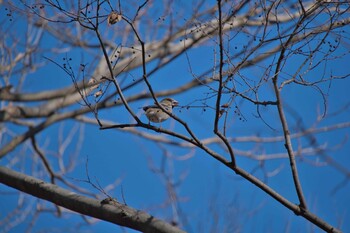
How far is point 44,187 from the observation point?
3305 millimetres

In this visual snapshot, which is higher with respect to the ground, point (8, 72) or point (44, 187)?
point (8, 72)

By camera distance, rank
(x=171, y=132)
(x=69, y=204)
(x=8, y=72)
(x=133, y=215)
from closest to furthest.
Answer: (x=171, y=132)
(x=133, y=215)
(x=69, y=204)
(x=8, y=72)

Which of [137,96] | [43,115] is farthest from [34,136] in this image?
[137,96]

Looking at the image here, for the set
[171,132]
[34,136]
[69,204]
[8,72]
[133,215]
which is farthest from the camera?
[34,136]

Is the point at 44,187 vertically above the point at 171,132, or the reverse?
the point at 171,132

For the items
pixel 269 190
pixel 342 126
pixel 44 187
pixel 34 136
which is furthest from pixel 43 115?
pixel 269 190

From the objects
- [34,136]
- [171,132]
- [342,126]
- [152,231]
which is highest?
[342,126]

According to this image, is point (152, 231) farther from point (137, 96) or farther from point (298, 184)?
point (137, 96)

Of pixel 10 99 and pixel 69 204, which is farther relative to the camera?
pixel 10 99

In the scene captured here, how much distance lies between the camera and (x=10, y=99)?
659 centimetres

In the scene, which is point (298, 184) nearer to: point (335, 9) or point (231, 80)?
point (231, 80)

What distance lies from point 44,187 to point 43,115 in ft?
12.0

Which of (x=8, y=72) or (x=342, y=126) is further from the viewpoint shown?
(x=342, y=126)

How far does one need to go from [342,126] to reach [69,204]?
492 cm
